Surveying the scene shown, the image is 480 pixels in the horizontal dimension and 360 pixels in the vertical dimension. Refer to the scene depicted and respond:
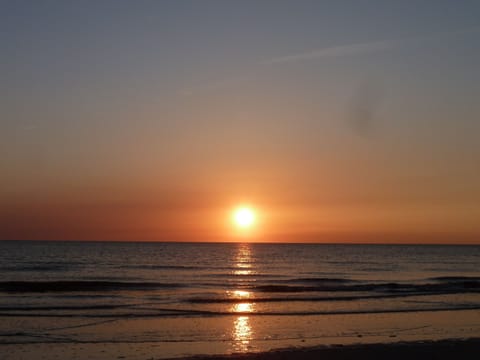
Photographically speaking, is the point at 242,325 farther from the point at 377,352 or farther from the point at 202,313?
the point at 377,352

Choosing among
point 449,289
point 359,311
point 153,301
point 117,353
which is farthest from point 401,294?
point 117,353

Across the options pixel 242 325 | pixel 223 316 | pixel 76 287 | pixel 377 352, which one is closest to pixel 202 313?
pixel 223 316

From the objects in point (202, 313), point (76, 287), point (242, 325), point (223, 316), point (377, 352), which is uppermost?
point (76, 287)

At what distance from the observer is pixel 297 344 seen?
57.7 ft

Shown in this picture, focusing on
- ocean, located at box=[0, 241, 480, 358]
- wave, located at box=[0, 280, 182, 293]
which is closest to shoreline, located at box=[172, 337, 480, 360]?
ocean, located at box=[0, 241, 480, 358]

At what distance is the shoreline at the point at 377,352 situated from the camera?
618 inches

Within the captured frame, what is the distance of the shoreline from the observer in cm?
1570

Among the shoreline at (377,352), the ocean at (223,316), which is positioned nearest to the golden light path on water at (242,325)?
the ocean at (223,316)

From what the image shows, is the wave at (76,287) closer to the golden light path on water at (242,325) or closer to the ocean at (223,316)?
the ocean at (223,316)

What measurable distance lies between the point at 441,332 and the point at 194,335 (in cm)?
858

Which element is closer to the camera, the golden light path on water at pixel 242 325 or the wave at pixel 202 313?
the golden light path on water at pixel 242 325

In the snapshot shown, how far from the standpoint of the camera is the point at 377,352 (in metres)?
16.4

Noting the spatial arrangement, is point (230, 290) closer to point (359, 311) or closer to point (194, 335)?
point (359, 311)

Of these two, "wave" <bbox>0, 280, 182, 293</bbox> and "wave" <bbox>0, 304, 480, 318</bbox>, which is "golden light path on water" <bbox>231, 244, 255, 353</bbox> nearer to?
"wave" <bbox>0, 304, 480, 318</bbox>
